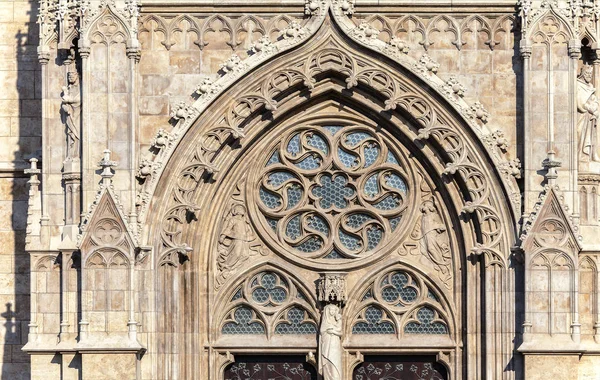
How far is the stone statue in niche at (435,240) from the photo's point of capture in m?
28.9

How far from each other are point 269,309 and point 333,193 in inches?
74.7

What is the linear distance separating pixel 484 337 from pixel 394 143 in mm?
3060

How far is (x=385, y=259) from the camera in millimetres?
28938

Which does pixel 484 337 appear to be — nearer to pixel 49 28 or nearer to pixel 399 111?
pixel 399 111

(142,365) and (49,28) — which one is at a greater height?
(49,28)

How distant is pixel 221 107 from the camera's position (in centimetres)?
2859

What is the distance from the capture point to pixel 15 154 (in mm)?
29781

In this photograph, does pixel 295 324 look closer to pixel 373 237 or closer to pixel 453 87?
pixel 373 237

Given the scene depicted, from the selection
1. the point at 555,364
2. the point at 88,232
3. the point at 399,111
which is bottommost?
the point at 555,364

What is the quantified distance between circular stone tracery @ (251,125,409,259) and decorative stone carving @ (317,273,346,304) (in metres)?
0.39

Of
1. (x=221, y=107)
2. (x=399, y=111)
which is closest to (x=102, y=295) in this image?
(x=221, y=107)

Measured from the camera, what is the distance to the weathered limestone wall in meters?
29.4

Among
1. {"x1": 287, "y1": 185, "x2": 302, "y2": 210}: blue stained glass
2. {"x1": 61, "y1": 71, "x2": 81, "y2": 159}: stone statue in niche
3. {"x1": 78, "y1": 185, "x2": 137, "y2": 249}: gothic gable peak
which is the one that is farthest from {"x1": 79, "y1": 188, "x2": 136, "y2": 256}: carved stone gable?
{"x1": 287, "y1": 185, "x2": 302, "y2": 210}: blue stained glass

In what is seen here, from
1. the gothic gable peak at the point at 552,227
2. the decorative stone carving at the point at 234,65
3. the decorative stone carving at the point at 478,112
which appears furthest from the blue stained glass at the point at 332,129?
the gothic gable peak at the point at 552,227
